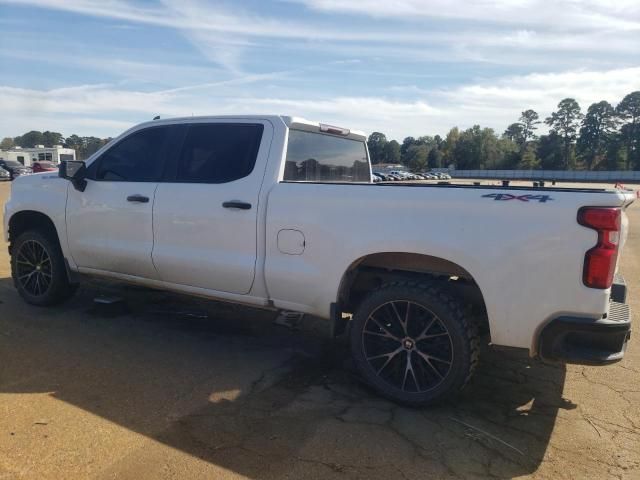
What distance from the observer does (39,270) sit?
18.9 feet

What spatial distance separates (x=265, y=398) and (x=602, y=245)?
2.38m

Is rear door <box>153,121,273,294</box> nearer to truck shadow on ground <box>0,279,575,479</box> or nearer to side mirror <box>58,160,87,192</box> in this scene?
truck shadow on ground <box>0,279,575,479</box>

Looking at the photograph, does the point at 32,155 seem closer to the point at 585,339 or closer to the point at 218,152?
the point at 218,152

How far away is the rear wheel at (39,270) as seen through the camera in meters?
5.63

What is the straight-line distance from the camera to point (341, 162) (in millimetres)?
5426

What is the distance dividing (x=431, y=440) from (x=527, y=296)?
3.46 ft

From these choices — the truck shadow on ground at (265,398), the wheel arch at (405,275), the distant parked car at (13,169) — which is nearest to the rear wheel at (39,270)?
the truck shadow on ground at (265,398)

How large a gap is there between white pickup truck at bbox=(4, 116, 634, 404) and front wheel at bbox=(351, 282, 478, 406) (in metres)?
0.01

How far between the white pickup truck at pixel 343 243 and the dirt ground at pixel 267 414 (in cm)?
43

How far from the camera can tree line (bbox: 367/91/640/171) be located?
110 m

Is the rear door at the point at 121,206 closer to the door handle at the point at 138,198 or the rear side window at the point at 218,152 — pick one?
the door handle at the point at 138,198

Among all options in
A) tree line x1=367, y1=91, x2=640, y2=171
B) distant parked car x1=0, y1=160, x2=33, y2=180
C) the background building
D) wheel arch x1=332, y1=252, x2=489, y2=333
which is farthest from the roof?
tree line x1=367, y1=91, x2=640, y2=171

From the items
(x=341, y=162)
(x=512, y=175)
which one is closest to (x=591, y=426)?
(x=341, y=162)

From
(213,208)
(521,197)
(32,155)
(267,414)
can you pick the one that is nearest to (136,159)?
(213,208)
